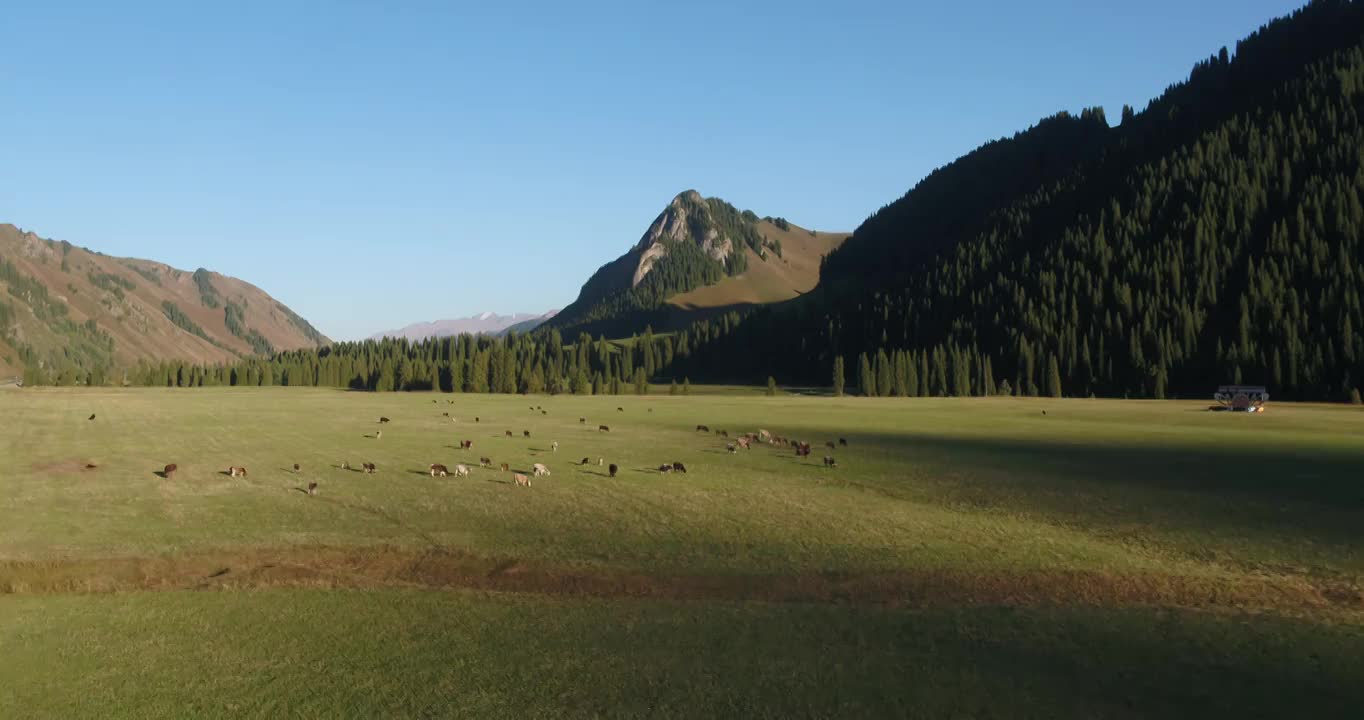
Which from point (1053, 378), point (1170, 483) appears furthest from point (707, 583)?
point (1053, 378)

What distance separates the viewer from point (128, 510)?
3456cm

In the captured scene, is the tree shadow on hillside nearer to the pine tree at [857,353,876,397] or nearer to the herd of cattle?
the herd of cattle

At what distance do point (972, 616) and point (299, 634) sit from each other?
57.7 ft

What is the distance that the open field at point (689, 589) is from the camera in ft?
51.7

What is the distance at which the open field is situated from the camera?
15750mm

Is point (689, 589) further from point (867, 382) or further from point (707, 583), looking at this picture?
point (867, 382)

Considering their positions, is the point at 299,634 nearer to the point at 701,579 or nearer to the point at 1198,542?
the point at 701,579

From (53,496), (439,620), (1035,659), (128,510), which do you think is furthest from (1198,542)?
(53,496)

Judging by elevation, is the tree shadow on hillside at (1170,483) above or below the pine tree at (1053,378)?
below

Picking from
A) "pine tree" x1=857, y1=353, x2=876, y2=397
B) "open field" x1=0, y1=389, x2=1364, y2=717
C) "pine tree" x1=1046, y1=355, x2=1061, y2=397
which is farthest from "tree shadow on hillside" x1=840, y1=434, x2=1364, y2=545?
"pine tree" x1=857, y1=353, x2=876, y2=397

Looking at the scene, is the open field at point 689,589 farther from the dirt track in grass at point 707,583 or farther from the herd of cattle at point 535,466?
the herd of cattle at point 535,466

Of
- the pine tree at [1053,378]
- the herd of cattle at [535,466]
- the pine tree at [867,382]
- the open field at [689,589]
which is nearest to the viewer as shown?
the open field at [689,589]

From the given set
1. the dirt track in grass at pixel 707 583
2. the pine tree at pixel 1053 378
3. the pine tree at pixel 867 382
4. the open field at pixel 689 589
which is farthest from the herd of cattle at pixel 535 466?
the pine tree at pixel 1053 378

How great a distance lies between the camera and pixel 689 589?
2366 centimetres
